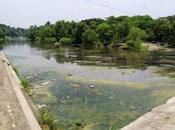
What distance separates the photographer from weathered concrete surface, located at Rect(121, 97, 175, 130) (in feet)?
48.2

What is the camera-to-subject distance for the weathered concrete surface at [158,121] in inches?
579

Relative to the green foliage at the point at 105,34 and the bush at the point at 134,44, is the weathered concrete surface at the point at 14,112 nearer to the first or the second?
the bush at the point at 134,44

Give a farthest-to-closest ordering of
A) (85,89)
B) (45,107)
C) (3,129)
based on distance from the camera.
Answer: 1. (85,89)
2. (45,107)
3. (3,129)

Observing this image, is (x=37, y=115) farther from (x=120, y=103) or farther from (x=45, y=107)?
(x=120, y=103)

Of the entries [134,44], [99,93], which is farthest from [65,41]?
[99,93]

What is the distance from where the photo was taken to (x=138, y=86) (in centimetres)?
2747

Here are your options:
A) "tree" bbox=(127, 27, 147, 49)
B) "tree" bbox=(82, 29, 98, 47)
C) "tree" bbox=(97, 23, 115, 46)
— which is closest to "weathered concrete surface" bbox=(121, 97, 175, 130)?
"tree" bbox=(127, 27, 147, 49)

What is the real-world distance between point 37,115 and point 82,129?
2.57 metres

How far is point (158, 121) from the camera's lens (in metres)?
15.5

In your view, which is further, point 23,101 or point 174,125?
point 23,101

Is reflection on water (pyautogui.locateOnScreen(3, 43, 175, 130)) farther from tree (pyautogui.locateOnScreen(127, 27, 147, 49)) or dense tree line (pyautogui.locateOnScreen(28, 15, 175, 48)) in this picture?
dense tree line (pyautogui.locateOnScreen(28, 15, 175, 48))

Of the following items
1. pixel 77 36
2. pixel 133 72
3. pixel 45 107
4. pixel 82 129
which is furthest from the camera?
pixel 77 36

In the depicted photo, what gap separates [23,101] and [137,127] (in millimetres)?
7185

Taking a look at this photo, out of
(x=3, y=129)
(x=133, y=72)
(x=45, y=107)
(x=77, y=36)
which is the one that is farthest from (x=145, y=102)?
(x=77, y=36)
